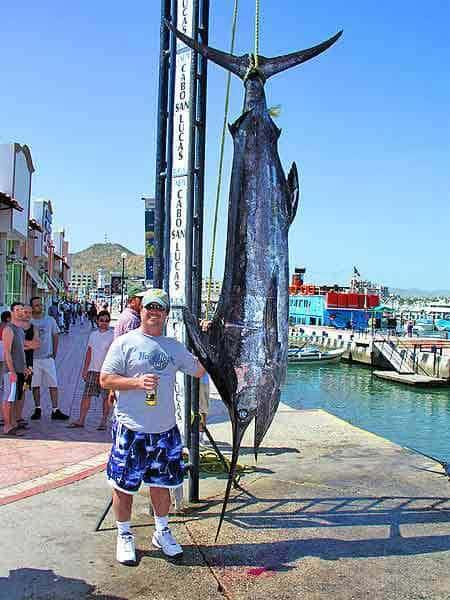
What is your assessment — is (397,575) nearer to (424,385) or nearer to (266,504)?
(266,504)

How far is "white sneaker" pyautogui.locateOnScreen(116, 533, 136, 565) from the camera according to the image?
11.6ft

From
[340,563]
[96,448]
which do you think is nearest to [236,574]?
[340,563]

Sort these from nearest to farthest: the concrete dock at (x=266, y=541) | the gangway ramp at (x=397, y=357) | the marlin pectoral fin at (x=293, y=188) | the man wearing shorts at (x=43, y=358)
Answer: the concrete dock at (x=266, y=541) < the marlin pectoral fin at (x=293, y=188) < the man wearing shorts at (x=43, y=358) < the gangway ramp at (x=397, y=357)

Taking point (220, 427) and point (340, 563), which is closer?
point (340, 563)

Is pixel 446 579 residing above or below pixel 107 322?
below

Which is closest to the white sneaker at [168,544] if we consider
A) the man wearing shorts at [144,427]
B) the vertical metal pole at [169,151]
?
the man wearing shorts at [144,427]

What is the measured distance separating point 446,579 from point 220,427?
480cm

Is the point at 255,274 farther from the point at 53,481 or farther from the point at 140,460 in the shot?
the point at 53,481

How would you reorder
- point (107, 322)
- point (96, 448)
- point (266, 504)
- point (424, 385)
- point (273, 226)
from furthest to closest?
1. point (424, 385)
2. point (107, 322)
3. point (96, 448)
4. point (266, 504)
5. point (273, 226)

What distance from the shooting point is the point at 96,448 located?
21.6ft

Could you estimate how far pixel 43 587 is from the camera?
3.25 m

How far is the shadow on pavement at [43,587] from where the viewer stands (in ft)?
10.3

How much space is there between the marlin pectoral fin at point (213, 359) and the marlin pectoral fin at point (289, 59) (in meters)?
1.41

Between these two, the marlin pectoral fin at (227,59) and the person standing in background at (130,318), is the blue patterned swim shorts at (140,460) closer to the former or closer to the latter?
the marlin pectoral fin at (227,59)
